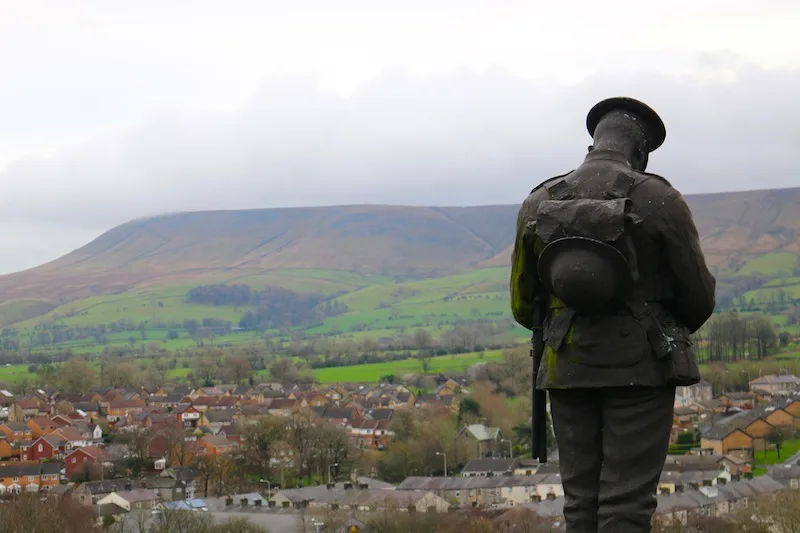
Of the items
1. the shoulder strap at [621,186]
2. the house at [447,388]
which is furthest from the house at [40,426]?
the shoulder strap at [621,186]

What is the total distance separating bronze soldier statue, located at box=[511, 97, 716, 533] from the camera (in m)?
8.05

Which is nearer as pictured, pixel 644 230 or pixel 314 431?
pixel 644 230

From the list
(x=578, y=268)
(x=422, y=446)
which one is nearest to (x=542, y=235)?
(x=578, y=268)

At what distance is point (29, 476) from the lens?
91875 millimetres

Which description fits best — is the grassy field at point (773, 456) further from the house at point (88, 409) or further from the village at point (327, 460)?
the house at point (88, 409)

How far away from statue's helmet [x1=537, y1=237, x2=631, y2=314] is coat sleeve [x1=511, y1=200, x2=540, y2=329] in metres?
0.38

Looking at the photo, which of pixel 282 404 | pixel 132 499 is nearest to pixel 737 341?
pixel 282 404

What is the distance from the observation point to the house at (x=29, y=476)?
89125 mm

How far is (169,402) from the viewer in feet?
468

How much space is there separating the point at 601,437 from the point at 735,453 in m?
92.6

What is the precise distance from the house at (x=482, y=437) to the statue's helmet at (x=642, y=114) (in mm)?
92145

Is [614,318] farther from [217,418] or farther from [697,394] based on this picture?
[697,394]

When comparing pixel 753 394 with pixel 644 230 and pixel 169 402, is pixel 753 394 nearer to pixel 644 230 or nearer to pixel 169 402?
pixel 169 402

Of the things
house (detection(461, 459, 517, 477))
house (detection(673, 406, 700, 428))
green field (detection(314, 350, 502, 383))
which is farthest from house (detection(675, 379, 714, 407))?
house (detection(461, 459, 517, 477))
